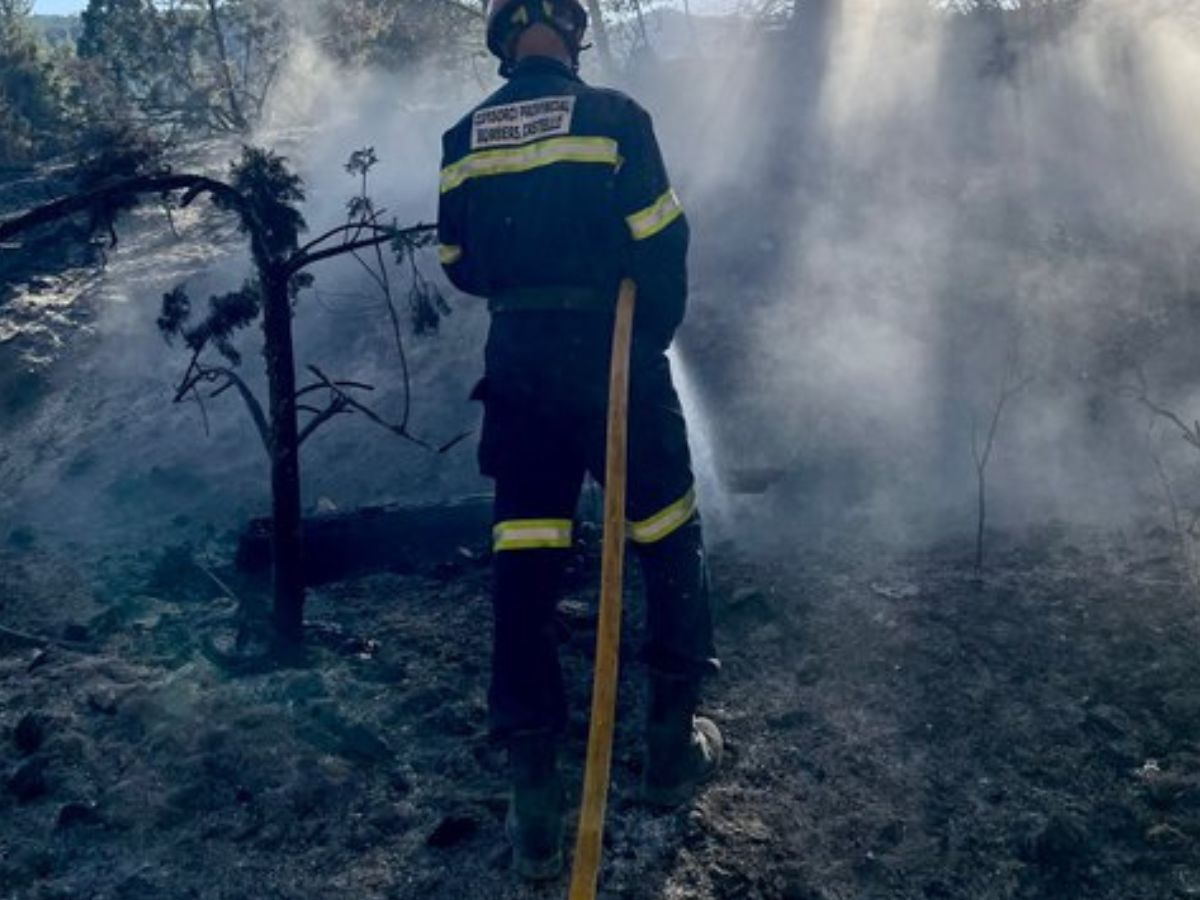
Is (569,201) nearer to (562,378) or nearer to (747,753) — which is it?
(562,378)

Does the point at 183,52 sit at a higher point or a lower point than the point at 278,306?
higher

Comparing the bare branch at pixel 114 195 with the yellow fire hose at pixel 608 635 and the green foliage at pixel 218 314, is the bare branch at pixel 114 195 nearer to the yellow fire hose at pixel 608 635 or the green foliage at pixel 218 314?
the green foliage at pixel 218 314

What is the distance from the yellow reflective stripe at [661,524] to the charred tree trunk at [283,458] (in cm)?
178

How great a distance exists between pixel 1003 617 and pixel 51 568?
5669 millimetres

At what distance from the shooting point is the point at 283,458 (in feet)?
14.2

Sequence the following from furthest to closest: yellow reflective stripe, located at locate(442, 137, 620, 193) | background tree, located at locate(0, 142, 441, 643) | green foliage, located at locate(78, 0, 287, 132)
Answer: green foliage, located at locate(78, 0, 287, 132)
background tree, located at locate(0, 142, 441, 643)
yellow reflective stripe, located at locate(442, 137, 620, 193)

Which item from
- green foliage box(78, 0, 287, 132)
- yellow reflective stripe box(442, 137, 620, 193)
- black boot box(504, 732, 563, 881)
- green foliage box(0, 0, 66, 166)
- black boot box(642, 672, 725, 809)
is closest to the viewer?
black boot box(504, 732, 563, 881)

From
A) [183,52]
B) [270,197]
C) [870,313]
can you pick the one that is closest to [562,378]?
[270,197]

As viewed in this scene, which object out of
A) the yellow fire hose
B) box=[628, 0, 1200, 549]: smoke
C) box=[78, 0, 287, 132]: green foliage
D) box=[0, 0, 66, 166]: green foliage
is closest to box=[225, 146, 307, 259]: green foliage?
the yellow fire hose

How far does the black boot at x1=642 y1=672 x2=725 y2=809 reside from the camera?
321cm

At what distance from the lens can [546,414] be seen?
10.5ft

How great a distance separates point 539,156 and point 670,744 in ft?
6.26

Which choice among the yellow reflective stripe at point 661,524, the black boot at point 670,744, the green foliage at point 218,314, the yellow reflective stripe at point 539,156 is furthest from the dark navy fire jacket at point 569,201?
the green foliage at point 218,314

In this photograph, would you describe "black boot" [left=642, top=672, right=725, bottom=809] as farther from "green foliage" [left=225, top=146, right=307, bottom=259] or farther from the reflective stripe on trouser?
"green foliage" [left=225, top=146, right=307, bottom=259]
